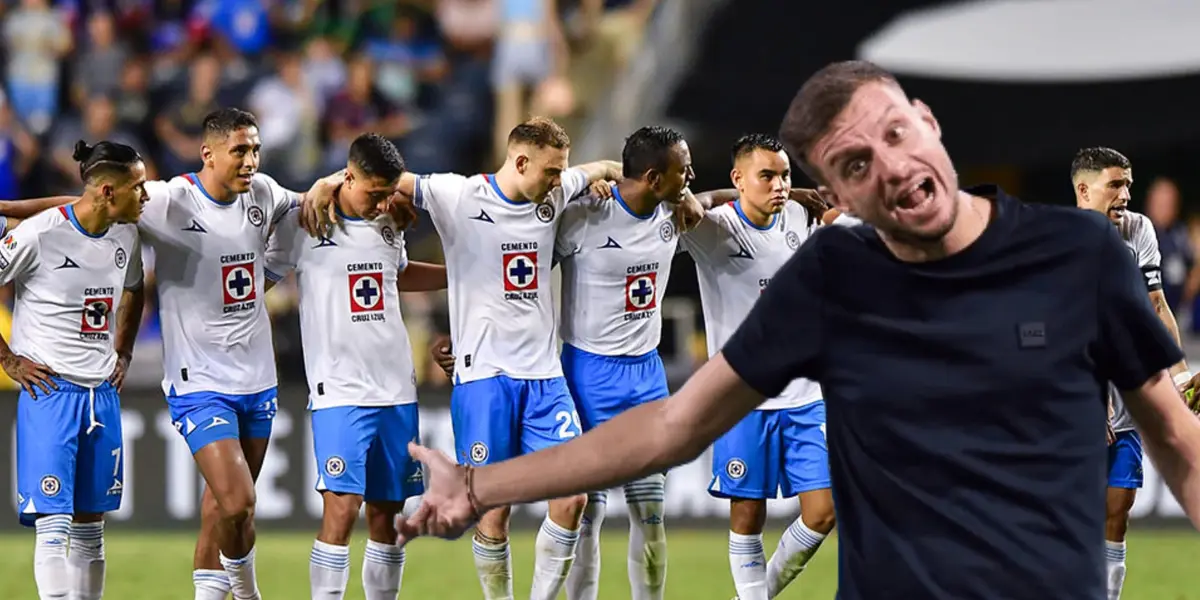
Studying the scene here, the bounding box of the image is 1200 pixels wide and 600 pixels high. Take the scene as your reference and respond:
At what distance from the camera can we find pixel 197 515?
12.4 m

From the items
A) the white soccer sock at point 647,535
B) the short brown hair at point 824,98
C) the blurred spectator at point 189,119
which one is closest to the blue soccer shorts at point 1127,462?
the white soccer sock at point 647,535

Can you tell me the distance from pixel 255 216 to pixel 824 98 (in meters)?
5.51

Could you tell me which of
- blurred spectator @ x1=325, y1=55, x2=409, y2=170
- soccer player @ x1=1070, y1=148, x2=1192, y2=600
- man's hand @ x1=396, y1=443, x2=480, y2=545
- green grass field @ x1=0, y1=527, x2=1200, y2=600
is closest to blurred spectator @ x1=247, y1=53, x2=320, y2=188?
blurred spectator @ x1=325, y1=55, x2=409, y2=170

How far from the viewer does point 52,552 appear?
7.48 m

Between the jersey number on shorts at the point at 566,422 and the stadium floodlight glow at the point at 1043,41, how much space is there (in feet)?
28.7

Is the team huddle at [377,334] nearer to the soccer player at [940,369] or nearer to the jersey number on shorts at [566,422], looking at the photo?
the jersey number on shorts at [566,422]

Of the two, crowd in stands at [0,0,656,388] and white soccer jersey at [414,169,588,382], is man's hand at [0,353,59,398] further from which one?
crowd in stands at [0,0,656,388]

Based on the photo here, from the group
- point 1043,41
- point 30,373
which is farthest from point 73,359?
point 1043,41

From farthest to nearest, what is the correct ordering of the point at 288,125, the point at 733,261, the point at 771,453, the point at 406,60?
1. the point at 406,60
2. the point at 288,125
3. the point at 733,261
4. the point at 771,453

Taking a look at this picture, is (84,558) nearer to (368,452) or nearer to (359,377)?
(368,452)

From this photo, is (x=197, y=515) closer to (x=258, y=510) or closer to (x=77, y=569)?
(x=258, y=510)

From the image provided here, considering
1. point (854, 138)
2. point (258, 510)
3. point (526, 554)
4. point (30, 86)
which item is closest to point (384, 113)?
point (30, 86)

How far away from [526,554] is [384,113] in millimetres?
6467

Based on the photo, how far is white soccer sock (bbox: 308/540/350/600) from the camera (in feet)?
24.9
